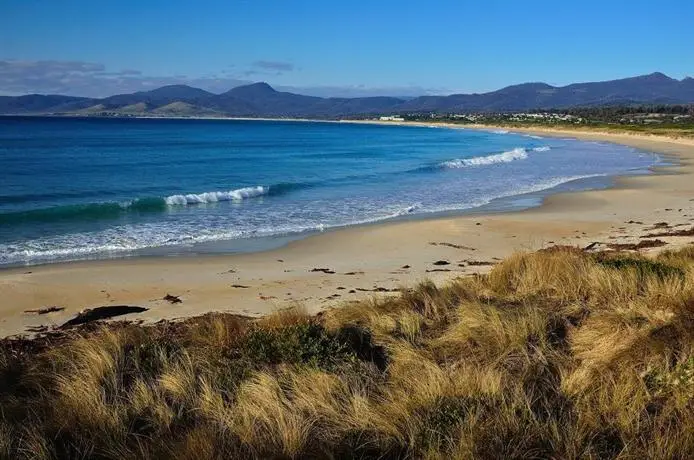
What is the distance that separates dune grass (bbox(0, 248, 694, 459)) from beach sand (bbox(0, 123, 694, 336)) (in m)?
2.51

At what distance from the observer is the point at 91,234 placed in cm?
1786

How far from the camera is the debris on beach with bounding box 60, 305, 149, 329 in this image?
960 cm

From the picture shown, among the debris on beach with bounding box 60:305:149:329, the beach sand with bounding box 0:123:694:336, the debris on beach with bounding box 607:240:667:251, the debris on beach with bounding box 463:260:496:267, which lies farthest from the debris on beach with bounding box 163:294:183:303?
the debris on beach with bounding box 607:240:667:251

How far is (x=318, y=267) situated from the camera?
13438mm

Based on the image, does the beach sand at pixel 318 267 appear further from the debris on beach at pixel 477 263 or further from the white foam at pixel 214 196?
the white foam at pixel 214 196

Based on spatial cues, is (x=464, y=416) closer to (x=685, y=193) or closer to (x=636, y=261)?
(x=636, y=261)

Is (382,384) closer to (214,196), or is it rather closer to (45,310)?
(45,310)

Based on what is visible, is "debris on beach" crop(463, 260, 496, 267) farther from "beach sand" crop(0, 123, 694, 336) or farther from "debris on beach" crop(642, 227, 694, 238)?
"debris on beach" crop(642, 227, 694, 238)

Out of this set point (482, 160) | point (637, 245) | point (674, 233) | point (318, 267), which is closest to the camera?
point (318, 267)

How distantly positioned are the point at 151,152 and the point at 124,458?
54738mm

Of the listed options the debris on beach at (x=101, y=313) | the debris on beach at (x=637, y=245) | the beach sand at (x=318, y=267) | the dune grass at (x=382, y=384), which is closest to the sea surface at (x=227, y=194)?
the beach sand at (x=318, y=267)

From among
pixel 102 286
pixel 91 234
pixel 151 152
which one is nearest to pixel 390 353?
pixel 102 286

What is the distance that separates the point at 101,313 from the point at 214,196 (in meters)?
16.5

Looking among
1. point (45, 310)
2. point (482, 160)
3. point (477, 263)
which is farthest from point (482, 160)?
point (45, 310)
